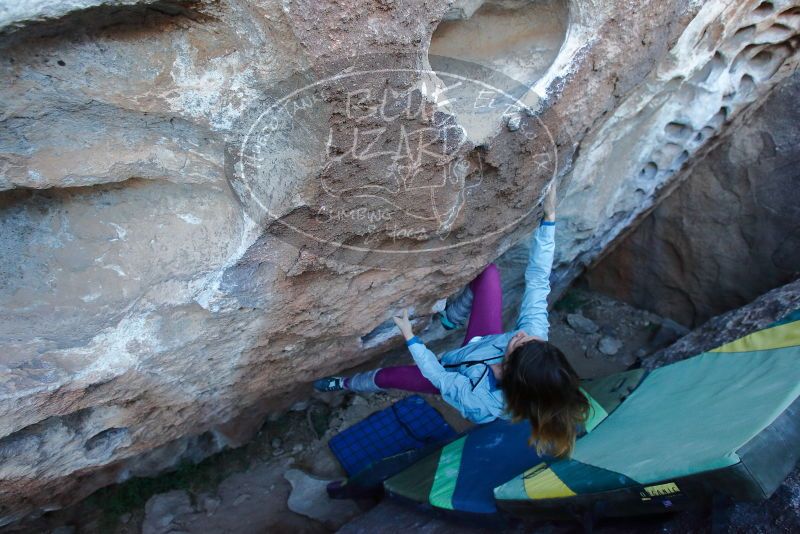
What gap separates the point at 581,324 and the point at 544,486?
74.9 inches

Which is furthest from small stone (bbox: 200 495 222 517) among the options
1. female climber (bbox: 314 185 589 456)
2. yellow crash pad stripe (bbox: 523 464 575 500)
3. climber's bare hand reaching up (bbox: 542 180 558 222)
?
climber's bare hand reaching up (bbox: 542 180 558 222)

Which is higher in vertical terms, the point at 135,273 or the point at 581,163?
the point at 135,273

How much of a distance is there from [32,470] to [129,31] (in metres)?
1.23

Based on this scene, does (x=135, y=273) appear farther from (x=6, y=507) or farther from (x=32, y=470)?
(x=6, y=507)

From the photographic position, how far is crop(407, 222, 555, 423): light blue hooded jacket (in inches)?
69.8

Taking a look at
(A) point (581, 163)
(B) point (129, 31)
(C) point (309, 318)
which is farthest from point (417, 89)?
(A) point (581, 163)

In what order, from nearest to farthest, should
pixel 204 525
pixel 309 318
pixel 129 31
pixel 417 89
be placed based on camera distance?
1. pixel 129 31
2. pixel 417 89
3. pixel 309 318
4. pixel 204 525

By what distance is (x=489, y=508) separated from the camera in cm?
180

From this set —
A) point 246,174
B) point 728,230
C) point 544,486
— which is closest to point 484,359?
point 544,486

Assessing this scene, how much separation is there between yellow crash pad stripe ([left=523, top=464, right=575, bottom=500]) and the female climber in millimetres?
68

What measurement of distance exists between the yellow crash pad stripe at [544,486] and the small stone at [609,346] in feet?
5.73

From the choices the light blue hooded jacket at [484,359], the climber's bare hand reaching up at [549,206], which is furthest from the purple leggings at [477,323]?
the climber's bare hand reaching up at [549,206]

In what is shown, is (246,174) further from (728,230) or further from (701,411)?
(728,230)

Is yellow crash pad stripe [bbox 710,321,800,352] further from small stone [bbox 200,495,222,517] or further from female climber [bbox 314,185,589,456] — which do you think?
small stone [bbox 200,495,222,517]
